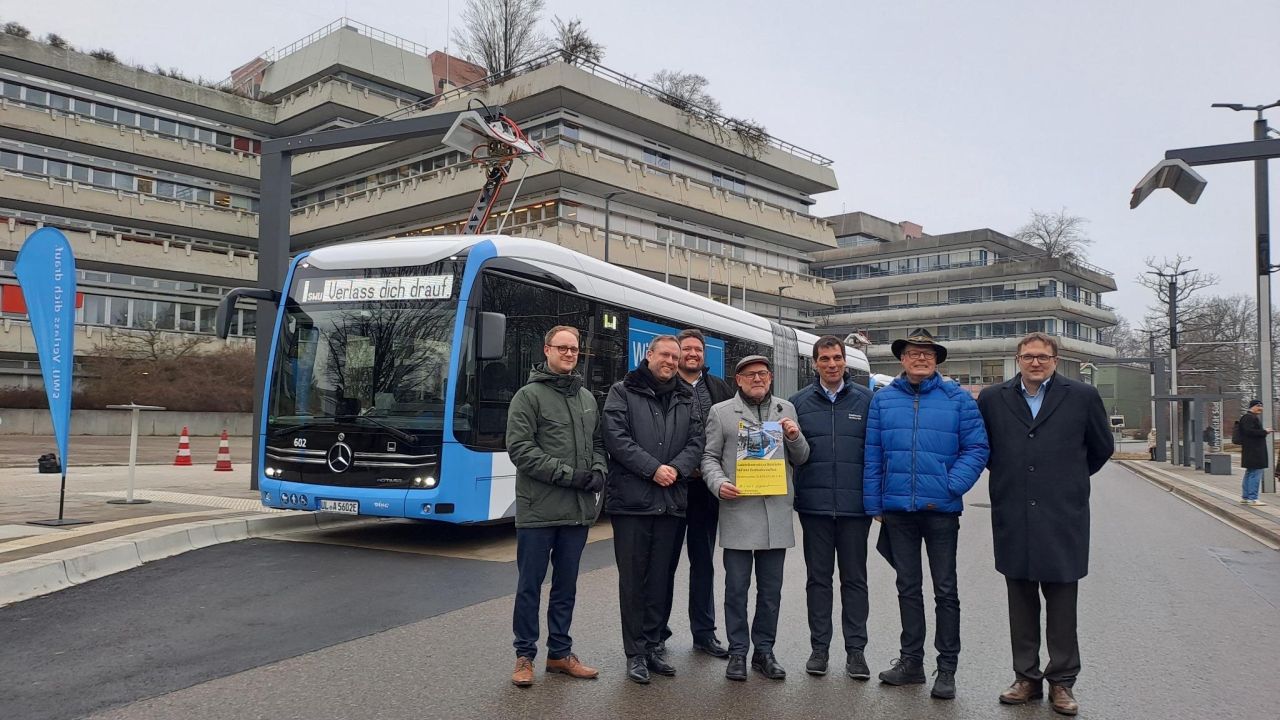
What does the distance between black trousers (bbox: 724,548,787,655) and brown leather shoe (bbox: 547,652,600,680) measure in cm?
82

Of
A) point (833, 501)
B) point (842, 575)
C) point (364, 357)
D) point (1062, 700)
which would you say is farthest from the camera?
point (364, 357)

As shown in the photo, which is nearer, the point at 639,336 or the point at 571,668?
the point at 571,668

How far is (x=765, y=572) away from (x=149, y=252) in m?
48.2

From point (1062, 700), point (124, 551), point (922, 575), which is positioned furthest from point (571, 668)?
point (124, 551)

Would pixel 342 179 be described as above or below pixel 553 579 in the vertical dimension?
above

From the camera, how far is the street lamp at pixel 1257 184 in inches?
495

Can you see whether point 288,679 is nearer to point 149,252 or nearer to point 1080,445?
point 1080,445

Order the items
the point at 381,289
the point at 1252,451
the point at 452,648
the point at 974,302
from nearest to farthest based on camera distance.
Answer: the point at 452,648 < the point at 381,289 < the point at 1252,451 < the point at 974,302

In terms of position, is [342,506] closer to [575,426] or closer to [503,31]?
[575,426]

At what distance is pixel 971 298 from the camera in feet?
259

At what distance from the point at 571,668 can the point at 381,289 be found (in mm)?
5768

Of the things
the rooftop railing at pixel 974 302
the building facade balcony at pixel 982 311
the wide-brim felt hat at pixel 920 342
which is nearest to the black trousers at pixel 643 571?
the wide-brim felt hat at pixel 920 342

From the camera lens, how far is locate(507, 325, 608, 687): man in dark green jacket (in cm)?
525

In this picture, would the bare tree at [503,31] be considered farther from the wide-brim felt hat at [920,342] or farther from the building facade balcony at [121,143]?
the wide-brim felt hat at [920,342]
